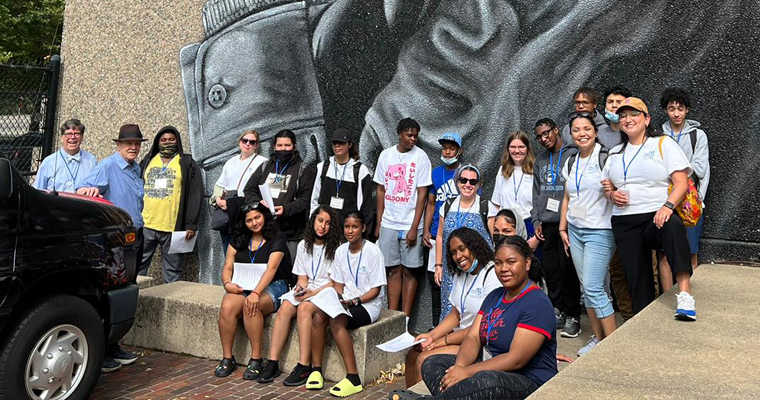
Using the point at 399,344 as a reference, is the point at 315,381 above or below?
below

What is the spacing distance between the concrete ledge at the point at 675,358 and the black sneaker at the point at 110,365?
407 centimetres

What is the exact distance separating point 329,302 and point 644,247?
91.2 inches

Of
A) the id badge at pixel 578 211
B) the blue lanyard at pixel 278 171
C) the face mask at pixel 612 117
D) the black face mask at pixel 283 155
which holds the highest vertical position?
the face mask at pixel 612 117

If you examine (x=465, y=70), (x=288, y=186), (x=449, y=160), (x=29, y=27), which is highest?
(x=29, y=27)

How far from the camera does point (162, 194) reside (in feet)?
28.2

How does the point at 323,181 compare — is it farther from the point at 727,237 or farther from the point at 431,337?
the point at 727,237

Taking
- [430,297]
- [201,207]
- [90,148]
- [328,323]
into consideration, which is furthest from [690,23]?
[90,148]

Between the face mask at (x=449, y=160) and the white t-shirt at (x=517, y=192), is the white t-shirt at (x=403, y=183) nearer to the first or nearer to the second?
the face mask at (x=449, y=160)

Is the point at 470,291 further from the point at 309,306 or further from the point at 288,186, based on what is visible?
the point at 288,186

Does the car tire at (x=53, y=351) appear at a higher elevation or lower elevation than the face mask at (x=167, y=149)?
lower

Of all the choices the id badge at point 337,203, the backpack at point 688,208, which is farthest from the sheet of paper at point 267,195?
the backpack at point 688,208

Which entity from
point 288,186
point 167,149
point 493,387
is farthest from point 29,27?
point 493,387

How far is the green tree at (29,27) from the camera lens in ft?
73.5

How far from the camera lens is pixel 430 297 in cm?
802
